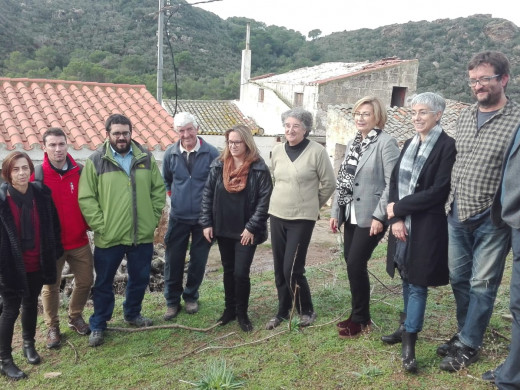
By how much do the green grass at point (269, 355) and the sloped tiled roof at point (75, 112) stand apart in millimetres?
3675

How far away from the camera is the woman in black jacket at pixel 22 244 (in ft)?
11.6

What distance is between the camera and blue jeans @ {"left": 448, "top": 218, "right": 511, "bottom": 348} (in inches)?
116

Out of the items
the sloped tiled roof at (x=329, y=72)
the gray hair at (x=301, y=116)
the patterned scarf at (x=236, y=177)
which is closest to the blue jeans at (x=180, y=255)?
the patterned scarf at (x=236, y=177)

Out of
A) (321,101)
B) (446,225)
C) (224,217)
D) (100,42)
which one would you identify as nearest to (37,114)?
(224,217)

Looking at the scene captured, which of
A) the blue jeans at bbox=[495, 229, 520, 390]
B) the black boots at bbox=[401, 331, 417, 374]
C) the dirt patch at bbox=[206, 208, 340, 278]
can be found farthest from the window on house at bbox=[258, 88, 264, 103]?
the blue jeans at bbox=[495, 229, 520, 390]

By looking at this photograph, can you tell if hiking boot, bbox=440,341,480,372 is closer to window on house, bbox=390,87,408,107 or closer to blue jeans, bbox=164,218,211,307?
blue jeans, bbox=164,218,211,307

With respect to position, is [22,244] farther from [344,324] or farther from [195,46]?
[195,46]

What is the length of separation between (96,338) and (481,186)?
334 centimetres

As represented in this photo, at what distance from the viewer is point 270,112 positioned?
2192 cm

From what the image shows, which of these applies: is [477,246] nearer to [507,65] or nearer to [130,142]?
[507,65]

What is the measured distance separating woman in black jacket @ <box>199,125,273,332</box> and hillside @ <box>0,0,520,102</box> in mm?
24383

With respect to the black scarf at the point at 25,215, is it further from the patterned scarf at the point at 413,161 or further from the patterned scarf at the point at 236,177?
the patterned scarf at the point at 413,161

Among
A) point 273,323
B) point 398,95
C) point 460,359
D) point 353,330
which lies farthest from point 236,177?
point 398,95

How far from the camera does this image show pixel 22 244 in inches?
142
